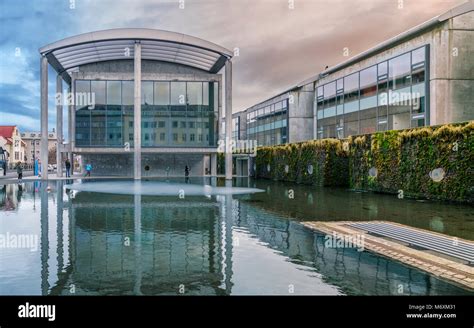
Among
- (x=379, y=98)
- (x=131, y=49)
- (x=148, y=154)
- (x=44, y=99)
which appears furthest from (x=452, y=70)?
(x=44, y=99)

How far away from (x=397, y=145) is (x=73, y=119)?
3419 cm

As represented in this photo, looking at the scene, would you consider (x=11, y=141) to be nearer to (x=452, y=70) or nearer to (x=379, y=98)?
(x=379, y=98)

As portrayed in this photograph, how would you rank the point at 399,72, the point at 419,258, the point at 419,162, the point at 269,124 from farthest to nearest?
the point at 269,124, the point at 399,72, the point at 419,162, the point at 419,258

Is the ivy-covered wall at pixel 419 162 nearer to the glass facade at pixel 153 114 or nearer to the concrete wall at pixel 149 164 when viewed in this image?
the glass facade at pixel 153 114

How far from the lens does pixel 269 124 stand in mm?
56250

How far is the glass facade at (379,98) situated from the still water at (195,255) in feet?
44.3

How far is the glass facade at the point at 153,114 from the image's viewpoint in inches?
1731

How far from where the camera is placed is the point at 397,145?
22.8 meters

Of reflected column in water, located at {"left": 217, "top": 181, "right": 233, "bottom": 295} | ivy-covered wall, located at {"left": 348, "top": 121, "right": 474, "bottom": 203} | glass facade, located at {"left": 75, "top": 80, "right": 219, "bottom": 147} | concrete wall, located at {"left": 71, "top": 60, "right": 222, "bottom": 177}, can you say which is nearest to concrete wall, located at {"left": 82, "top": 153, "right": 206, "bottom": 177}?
concrete wall, located at {"left": 71, "top": 60, "right": 222, "bottom": 177}

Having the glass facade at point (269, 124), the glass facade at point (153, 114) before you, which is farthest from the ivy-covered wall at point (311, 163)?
the glass facade at point (269, 124)

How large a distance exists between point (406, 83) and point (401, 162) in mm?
7598

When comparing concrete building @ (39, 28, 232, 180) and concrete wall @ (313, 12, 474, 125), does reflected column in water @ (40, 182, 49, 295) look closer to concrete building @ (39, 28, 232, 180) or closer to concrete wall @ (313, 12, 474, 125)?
concrete wall @ (313, 12, 474, 125)
